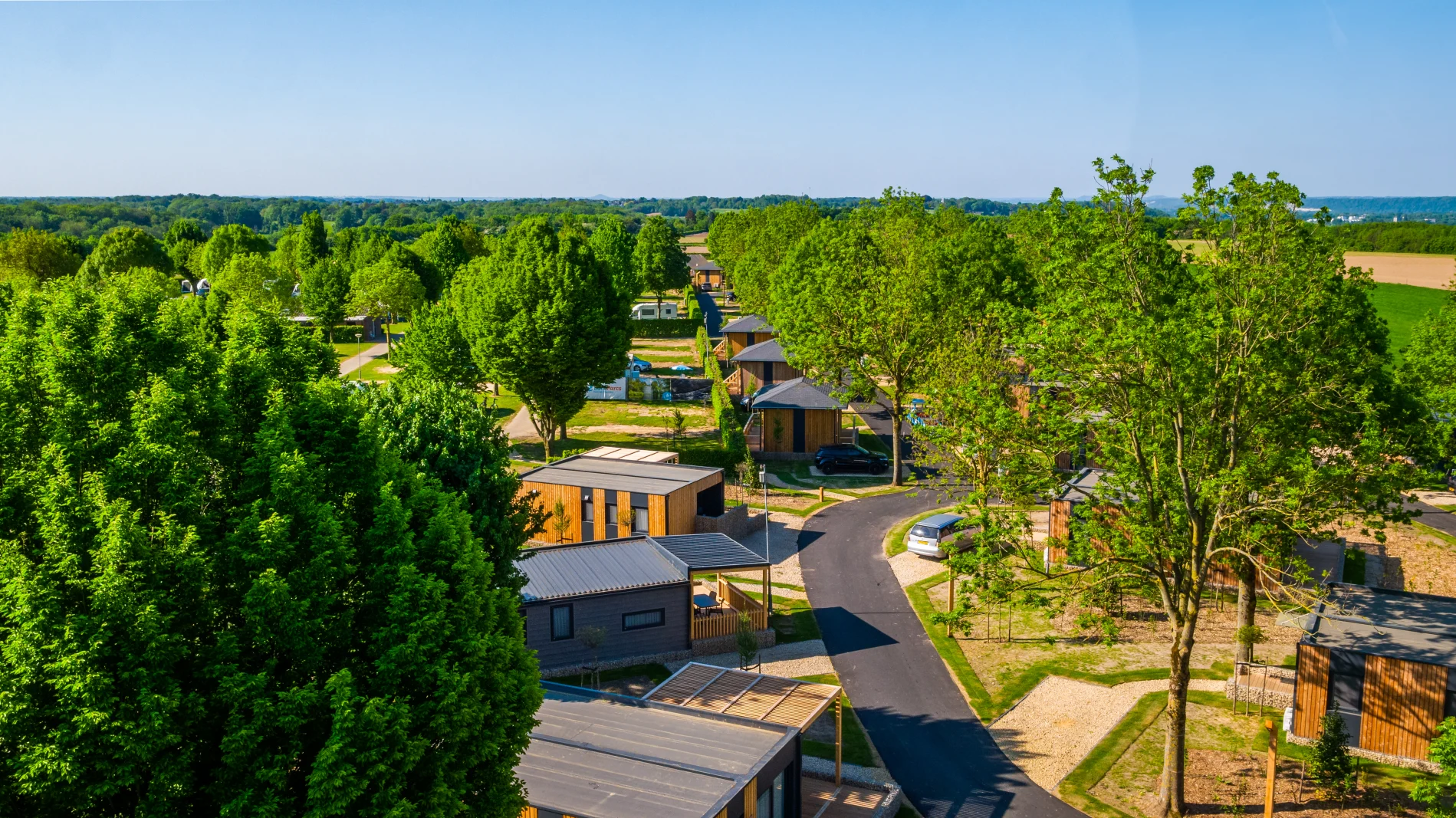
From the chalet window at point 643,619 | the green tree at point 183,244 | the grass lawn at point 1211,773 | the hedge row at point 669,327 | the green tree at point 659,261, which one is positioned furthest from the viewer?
the green tree at point 183,244

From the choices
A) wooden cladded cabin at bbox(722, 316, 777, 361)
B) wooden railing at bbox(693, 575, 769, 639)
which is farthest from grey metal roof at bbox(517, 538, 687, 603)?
wooden cladded cabin at bbox(722, 316, 777, 361)

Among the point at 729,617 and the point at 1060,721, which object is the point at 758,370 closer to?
the point at 729,617

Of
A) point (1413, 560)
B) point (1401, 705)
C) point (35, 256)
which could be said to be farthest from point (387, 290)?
point (1401, 705)

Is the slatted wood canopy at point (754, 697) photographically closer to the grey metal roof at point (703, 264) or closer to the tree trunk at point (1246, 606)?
the tree trunk at point (1246, 606)

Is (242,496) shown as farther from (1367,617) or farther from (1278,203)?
(1367,617)

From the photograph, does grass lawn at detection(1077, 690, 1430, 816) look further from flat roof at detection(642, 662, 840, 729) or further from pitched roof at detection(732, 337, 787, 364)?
pitched roof at detection(732, 337, 787, 364)

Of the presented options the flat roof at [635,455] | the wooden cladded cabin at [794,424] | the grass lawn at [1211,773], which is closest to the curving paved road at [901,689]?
the grass lawn at [1211,773]
